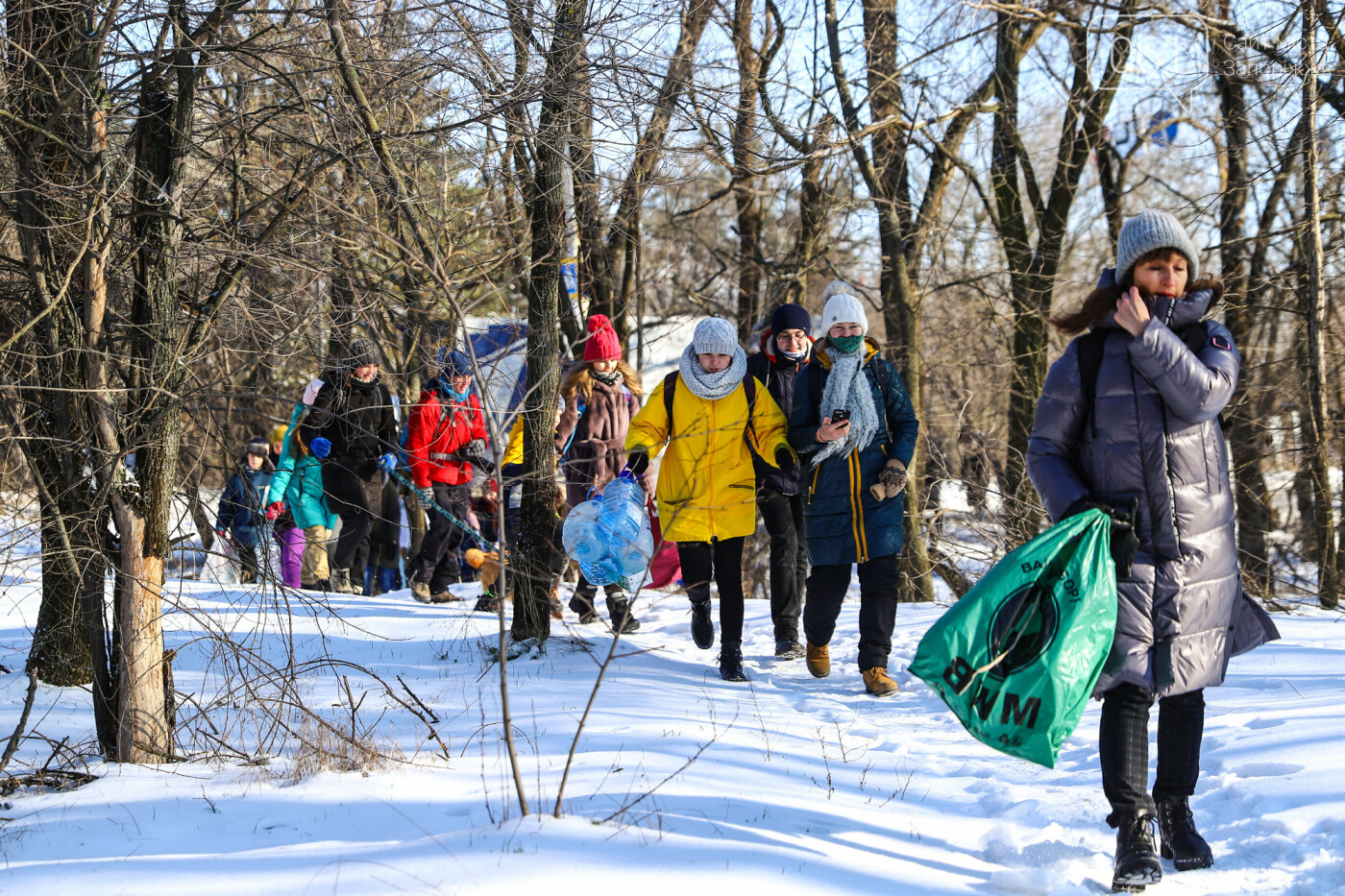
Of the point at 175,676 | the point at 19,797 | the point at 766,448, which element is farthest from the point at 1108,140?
the point at 19,797

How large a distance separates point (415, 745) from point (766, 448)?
2495 mm

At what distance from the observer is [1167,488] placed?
320cm

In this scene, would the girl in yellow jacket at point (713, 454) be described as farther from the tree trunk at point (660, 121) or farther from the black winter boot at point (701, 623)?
the tree trunk at point (660, 121)

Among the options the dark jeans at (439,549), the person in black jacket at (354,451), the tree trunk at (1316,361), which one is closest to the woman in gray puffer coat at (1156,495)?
the person in black jacket at (354,451)

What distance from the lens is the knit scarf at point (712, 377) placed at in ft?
19.6

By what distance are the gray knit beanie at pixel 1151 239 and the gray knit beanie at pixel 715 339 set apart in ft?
9.00

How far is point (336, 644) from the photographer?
7.22 meters

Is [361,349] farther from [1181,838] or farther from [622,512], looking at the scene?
[1181,838]

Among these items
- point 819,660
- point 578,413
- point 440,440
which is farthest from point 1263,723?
point 440,440

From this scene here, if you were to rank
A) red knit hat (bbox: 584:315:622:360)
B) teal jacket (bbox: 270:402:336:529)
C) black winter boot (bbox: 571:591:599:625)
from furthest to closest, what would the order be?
1. teal jacket (bbox: 270:402:336:529)
2. red knit hat (bbox: 584:315:622:360)
3. black winter boot (bbox: 571:591:599:625)

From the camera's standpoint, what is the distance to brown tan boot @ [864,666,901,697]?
5773 millimetres

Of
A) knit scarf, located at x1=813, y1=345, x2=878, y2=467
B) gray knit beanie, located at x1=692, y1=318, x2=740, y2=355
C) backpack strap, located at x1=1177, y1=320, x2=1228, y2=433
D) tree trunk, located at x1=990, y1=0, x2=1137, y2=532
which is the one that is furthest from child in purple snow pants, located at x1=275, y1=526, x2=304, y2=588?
backpack strap, located at x1=1177, y1=320, x2=1228, y2=433

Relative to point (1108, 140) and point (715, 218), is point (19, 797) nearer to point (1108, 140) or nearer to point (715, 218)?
point (1108, 140)

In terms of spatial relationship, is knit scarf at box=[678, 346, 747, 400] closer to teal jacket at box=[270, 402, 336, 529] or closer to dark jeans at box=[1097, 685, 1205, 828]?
dark jeans at box=[1097, 685, 1205, 828]
